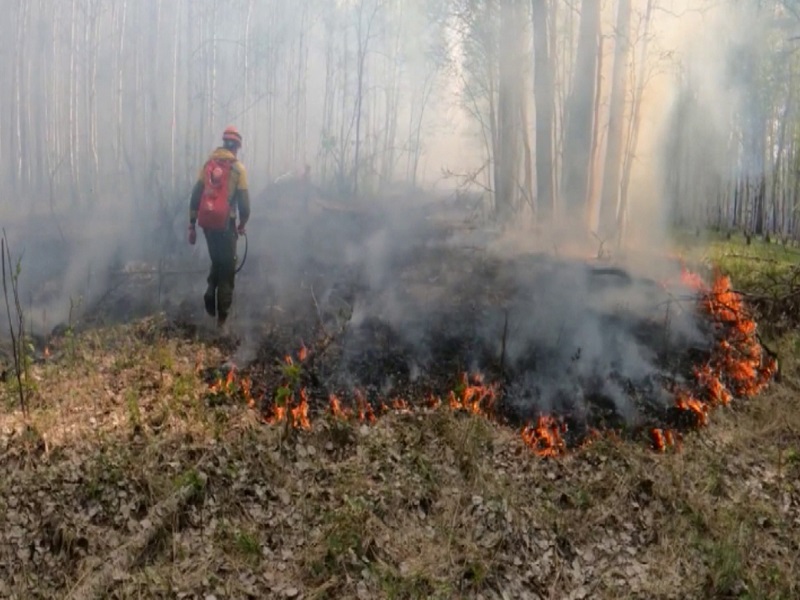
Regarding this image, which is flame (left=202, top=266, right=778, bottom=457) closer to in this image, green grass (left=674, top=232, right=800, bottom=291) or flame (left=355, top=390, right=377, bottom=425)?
flame (left=355, top=390, right=377, bottom=425)

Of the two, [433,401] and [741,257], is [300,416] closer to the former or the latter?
[433,401]

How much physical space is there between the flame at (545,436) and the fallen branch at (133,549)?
3.01 metres

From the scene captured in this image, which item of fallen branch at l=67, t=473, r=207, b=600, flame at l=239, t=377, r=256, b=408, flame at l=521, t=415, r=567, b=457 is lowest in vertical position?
fallen branch at l=67, t=473, r=207, b=600

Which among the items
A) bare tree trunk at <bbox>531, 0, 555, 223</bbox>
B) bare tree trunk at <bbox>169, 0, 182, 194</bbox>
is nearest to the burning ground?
bare tree trunk at <bbox>531, 0, 555, 223</bbox>

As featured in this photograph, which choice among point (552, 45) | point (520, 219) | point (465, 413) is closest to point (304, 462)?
point (465, 413)

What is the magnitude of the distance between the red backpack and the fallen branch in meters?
3.37

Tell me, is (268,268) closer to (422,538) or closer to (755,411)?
(422,538)

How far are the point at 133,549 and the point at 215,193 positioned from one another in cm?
418

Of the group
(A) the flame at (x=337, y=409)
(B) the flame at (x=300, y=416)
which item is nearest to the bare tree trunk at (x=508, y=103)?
(A) the flame at (x=337, y=409)

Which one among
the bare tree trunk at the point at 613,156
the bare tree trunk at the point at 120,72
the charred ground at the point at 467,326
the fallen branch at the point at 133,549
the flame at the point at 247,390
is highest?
the bare tree trunk at the point at 120,72

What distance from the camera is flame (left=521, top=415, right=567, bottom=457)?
565cm

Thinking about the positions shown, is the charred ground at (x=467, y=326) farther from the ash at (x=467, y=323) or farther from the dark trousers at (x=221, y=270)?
the dark trousers at (x=221, y=270)

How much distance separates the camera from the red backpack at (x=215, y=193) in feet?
23.0

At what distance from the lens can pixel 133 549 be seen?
4102 mm
